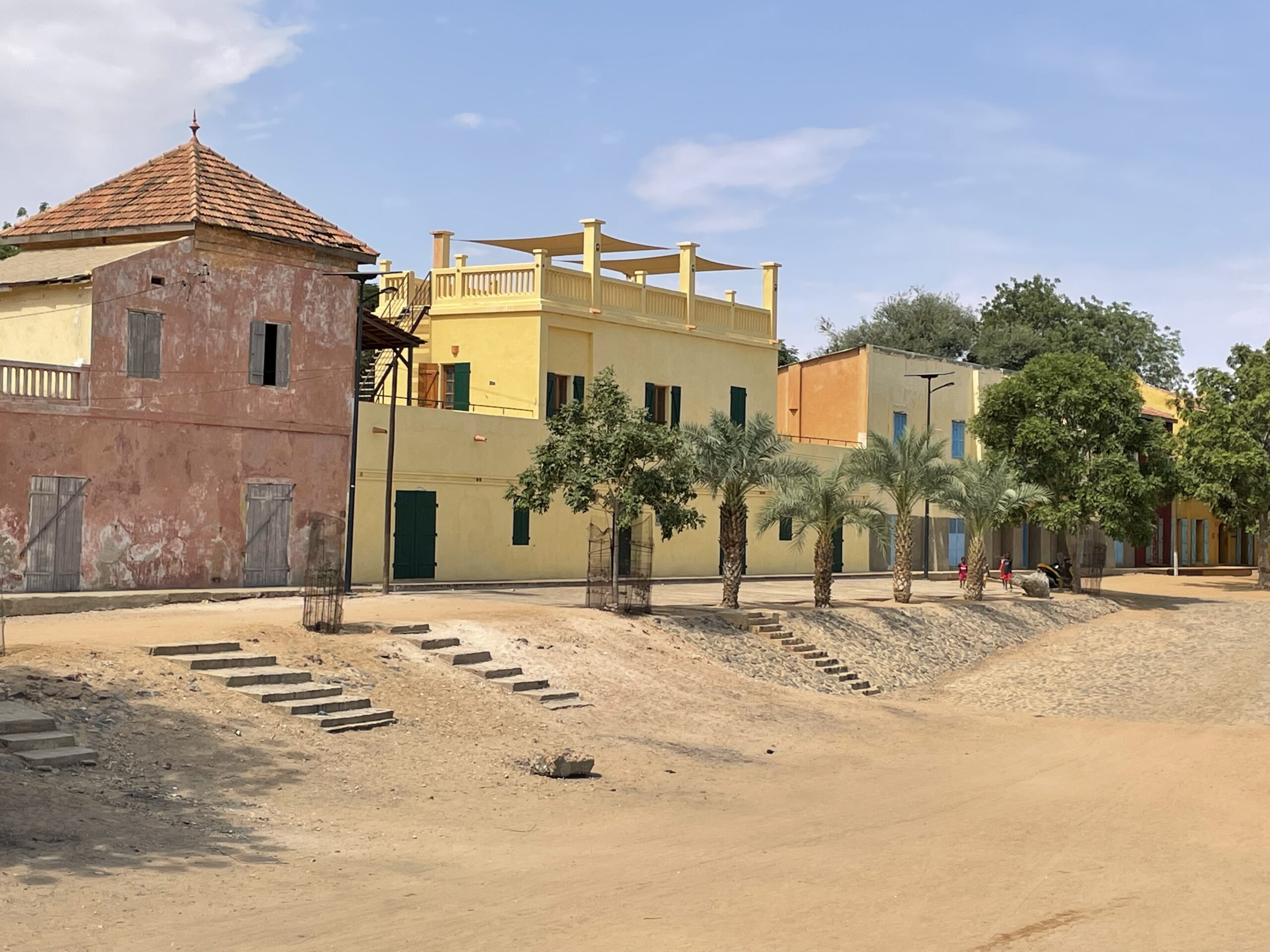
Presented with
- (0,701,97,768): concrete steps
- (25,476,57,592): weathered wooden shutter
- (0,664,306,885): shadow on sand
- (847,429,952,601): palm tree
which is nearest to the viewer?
(0,664,306,885): shadow on sand

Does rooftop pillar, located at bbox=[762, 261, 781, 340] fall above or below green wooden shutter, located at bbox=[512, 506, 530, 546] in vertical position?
above

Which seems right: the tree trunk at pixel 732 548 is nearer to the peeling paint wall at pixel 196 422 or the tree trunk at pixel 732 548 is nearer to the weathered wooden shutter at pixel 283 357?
the peeling paint wall at pixel 196 422

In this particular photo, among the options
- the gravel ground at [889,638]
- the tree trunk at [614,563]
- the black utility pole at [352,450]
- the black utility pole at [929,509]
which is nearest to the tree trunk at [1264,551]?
the black utility pole at [929,509]

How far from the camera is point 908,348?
Result: 74312mm

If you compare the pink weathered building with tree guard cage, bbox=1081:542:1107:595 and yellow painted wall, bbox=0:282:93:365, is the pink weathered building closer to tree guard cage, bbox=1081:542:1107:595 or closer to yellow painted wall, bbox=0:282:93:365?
yellow painted wall, bbox=0:282:93:365

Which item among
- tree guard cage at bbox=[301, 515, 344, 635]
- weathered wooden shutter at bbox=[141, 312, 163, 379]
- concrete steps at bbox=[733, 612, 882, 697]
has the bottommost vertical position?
concrete steps at bbox=[733, 612, 882, 697]

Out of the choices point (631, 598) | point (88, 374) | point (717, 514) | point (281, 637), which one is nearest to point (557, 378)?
point (717, 514)

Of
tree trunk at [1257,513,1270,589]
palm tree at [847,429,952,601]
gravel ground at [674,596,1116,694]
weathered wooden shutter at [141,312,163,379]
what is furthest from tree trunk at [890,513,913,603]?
tree trunk at [1257,513,1270,589]

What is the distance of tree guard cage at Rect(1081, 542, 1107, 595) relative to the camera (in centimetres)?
4350

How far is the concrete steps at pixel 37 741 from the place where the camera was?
1352 cm

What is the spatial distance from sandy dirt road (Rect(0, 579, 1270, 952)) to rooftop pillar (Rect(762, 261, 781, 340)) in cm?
1989

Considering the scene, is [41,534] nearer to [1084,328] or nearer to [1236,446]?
[1236,446]

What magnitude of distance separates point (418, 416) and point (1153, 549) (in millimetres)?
39942

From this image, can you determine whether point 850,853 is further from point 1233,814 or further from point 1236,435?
point 1236,435
